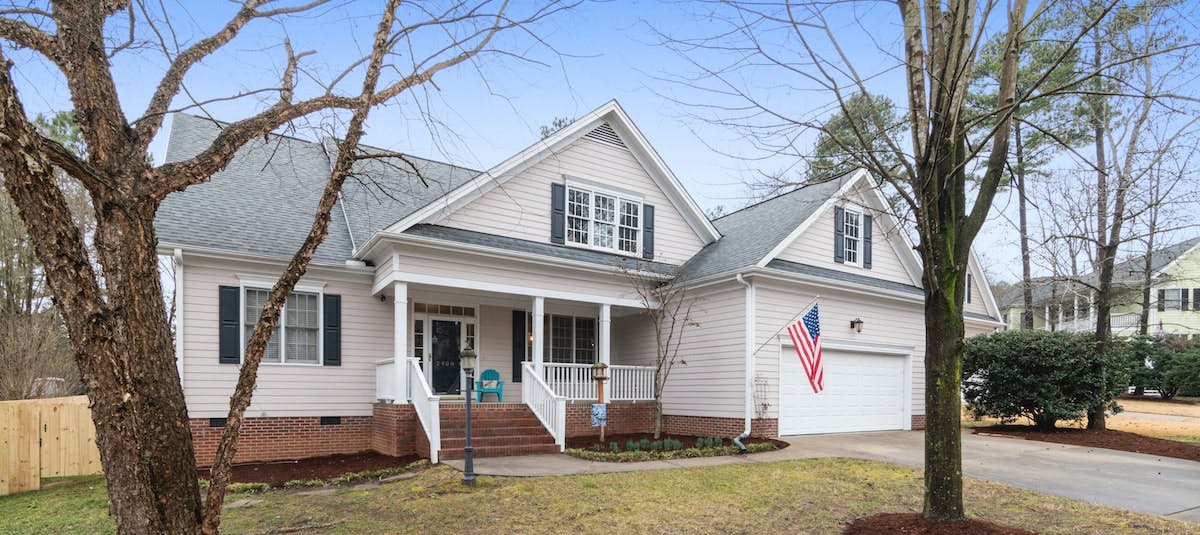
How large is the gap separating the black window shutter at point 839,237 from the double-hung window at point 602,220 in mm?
4701

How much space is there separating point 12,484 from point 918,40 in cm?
1331

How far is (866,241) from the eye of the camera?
1692 centimetres

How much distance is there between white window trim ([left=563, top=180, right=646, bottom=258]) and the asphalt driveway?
5428 millimetres

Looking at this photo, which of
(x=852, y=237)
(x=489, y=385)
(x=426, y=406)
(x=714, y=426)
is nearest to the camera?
(x=426, y=406)

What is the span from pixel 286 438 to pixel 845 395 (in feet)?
37.9

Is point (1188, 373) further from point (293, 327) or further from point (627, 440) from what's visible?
point (293, 327)

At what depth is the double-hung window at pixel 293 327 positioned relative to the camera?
12.4 metres

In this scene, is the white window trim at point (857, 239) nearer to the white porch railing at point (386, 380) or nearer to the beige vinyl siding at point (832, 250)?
the beige vinyl siding at point (832, 250)

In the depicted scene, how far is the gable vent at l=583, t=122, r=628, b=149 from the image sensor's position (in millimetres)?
15294

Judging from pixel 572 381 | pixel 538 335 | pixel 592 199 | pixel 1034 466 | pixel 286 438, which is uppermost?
pixel 592 199

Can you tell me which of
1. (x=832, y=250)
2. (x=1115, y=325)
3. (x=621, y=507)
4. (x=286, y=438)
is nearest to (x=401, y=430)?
(x=286, y=438)

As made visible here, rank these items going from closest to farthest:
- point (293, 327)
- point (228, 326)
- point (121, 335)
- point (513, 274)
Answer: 1. point (121, 335)
2. point (228, 326)
3. point (293, 327)
4. point (513, 274)

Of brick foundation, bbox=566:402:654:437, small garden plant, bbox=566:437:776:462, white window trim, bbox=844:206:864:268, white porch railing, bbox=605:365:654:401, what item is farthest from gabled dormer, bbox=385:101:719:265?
small garden plant, bbox=566:437:776:462

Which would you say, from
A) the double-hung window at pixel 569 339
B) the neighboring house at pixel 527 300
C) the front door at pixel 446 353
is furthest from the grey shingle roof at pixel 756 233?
the front door at pixel 446 353
